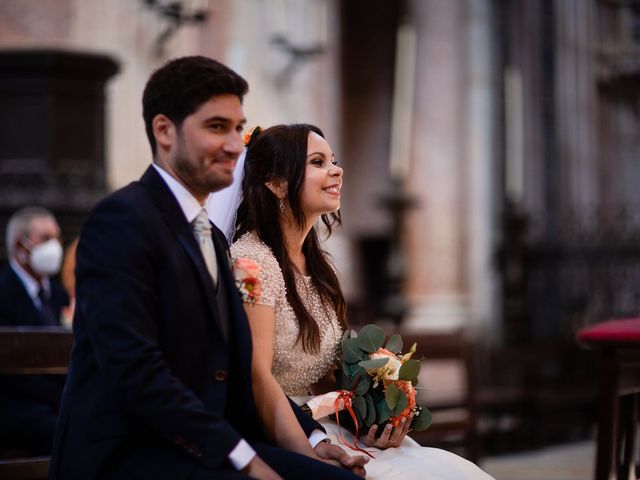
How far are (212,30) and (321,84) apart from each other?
2.43 m

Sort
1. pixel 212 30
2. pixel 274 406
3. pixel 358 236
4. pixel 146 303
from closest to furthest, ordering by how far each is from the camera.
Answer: pixel 146 303 < pixel 274 406 < pixel 212 30 < pixel 358 236

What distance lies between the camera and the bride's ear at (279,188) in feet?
10.2

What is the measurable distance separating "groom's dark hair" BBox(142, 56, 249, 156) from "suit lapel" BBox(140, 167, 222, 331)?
0.15 meters

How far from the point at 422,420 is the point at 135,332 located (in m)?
1.11

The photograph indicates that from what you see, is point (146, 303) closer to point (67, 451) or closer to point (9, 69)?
point (67, 451)

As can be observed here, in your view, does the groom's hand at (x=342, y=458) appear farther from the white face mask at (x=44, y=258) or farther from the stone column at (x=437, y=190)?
the stone column at (x=437, y=190)

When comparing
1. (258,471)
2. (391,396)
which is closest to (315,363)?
(391,396)

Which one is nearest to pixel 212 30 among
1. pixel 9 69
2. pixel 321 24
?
pixel 321 24

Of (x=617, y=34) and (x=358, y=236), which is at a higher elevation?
(x=617, y=34)

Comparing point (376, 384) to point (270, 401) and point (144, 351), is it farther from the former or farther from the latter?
point (144, 351)

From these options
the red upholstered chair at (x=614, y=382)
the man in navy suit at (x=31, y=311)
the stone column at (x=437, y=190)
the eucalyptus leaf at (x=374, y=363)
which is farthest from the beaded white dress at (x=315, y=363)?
the stone column at (x=437, y=190)

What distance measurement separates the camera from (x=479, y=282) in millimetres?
13961

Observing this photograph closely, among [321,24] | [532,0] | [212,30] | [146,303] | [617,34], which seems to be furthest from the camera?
[617,34]

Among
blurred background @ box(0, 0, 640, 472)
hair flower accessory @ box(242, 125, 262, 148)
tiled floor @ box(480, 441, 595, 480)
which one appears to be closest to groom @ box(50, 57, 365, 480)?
hair flower accessory @ box(242, 125, 262, 148)
